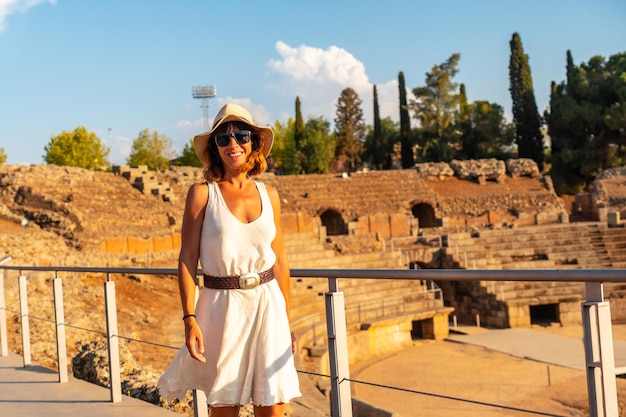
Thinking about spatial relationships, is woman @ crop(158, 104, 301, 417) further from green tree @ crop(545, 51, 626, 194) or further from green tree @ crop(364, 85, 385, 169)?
green tree @ crop(364, 85, 385, 169)

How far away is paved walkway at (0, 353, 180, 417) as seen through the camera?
4184mm

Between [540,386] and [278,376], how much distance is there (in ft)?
37.7

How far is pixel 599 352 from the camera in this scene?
1969 millimetres

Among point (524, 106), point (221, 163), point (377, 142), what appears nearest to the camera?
point (221, 163)

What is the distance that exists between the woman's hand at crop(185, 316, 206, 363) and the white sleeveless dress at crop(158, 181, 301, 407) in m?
0.05

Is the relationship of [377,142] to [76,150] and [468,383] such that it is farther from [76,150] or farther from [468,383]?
[468,383]

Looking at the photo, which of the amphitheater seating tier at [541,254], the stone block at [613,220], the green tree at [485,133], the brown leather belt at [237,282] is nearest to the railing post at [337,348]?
the brown leather belt at [237,282]

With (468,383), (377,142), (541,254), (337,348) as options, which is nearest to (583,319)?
(337,348)

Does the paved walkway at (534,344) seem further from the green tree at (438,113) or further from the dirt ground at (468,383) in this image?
the green tree at (438,113)

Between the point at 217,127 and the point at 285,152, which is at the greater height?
the point at 285,152

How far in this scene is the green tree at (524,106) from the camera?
141 ft

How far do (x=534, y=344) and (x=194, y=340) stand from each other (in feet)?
52.1

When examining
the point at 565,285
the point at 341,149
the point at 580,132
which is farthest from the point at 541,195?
the point at 341,149

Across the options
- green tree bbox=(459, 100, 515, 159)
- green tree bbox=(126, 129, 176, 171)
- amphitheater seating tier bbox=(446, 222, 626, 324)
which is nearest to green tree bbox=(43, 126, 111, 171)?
green tree bbox=(126, 129, 176, 171)
